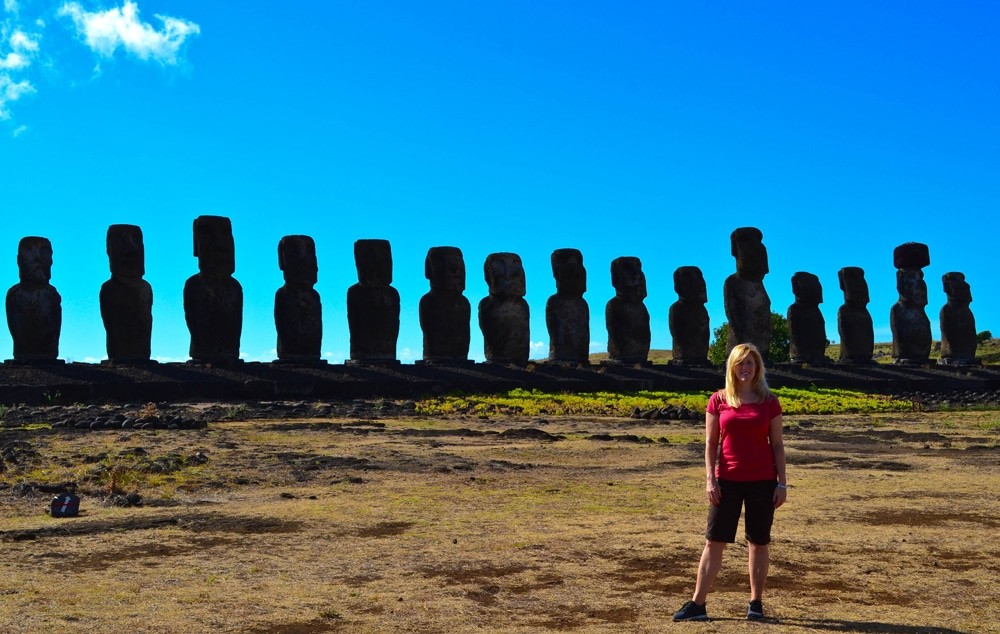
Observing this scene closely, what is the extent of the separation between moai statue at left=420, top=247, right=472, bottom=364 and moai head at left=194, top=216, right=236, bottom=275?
505 centimetres

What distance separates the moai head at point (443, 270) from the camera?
28.4 metres

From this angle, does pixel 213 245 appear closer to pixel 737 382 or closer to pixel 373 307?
pixel 373 307

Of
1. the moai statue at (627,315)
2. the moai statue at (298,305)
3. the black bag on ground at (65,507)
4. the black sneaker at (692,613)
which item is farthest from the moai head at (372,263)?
the black sneaker at (692,613)

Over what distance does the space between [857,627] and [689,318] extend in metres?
26.3

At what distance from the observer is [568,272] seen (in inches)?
1197

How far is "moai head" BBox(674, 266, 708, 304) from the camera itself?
103 feet

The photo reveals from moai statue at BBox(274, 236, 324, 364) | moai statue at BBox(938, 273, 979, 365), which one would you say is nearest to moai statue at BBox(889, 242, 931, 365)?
moai statue at BBox(938, 273, 979, 365)

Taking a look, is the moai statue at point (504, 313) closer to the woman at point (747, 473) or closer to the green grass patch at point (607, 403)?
the green grass patch at point (607, 403)

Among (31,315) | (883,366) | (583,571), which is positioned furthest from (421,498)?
(883,366)

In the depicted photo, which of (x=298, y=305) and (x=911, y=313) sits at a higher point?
(x=911, y=313)

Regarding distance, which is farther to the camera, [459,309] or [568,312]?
[568,312]

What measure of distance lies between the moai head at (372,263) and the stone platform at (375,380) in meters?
2.45

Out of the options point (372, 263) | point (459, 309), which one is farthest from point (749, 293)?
point (372, 263)

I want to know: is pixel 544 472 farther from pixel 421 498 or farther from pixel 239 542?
pixel 239 542
